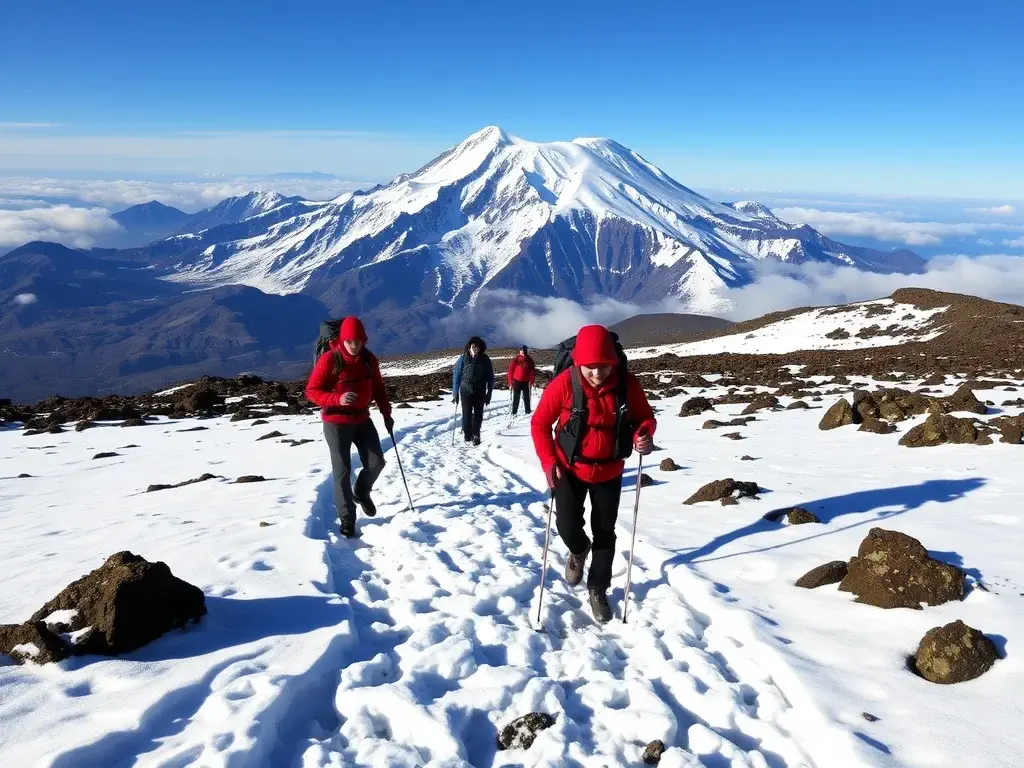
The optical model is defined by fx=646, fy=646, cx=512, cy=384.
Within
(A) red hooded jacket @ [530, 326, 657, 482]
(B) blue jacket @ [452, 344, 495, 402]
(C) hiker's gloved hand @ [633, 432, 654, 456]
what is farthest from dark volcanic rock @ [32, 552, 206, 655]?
(B) blue jacket @ [452, 344, 495, 402]

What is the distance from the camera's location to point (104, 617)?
475cm

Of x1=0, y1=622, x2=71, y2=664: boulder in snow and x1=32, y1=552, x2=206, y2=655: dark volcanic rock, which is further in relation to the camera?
x1=32, y1=552, x2=206, y2=655: dark volcanic rock

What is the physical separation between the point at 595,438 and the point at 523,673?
80.8 inches

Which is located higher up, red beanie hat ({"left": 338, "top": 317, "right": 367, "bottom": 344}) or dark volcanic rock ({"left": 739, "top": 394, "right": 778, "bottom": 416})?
red beanie hat ({"left": 338, "top": 317, "right": 367, "bottom": 344})

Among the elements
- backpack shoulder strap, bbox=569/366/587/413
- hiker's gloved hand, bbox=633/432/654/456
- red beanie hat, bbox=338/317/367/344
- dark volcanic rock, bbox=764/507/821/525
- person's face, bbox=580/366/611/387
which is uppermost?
red beanie hat, bbox=338/317/367/344

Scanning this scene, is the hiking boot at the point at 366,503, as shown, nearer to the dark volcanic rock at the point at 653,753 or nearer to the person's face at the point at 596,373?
the person's face at the point at 596,373

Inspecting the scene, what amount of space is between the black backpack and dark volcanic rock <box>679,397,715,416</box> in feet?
45.6

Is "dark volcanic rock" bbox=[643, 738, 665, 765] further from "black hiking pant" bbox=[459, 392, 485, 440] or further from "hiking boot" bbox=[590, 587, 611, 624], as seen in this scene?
"black hiking pant" bbox=[459, 392, 485, 440]

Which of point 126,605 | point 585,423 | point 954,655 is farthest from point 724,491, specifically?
point 126,605

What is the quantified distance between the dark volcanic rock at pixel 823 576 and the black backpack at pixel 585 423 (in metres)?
2.24

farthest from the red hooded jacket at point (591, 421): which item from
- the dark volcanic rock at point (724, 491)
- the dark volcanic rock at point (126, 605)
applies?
the dark volcanic rock at point (724, 491)

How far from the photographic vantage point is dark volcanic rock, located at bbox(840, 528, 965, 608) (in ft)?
18.4

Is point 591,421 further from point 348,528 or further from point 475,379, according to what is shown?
point 475,379

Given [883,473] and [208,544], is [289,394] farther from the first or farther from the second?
[883,473]
